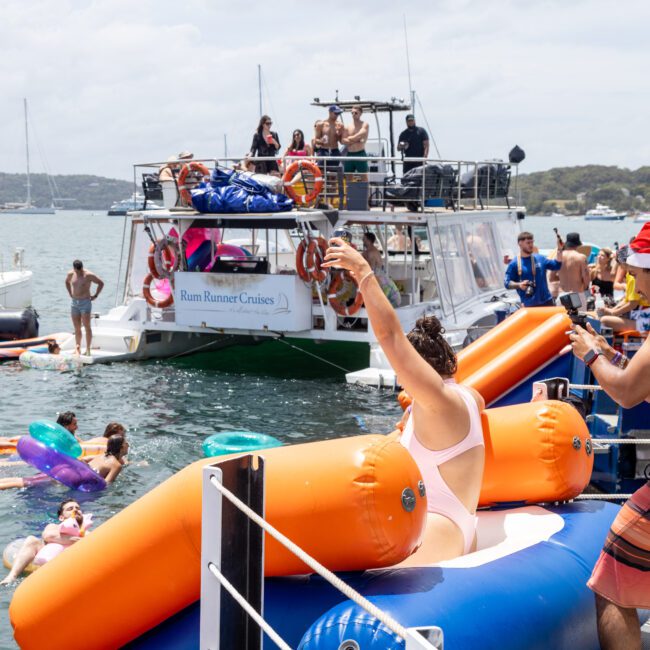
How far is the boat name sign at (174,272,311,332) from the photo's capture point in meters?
15.8

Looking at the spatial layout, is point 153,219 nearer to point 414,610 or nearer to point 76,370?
point 76,370

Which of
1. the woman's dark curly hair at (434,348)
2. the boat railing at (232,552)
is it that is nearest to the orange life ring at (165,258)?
the woman's dark curly hair at (434,348)

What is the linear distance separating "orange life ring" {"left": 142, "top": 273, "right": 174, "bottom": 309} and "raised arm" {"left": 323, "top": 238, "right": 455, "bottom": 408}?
13987 millimetres

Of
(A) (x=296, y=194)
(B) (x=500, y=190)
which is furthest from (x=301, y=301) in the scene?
(B) (x=500, y=190)

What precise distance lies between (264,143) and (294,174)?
8.33 feet

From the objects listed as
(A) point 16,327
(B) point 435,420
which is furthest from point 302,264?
(B) point 435,420

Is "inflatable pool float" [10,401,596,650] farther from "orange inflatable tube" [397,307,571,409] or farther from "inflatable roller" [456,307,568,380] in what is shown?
"inflatable roller" [456,307,568,380]

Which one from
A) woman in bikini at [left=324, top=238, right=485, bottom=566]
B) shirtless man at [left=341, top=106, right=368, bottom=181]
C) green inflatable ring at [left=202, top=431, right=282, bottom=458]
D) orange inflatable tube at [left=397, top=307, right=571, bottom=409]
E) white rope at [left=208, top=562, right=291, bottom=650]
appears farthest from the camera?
shirtless man at [left=341, top=106, right=368, bottom=181]

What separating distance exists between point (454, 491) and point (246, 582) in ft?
3.08

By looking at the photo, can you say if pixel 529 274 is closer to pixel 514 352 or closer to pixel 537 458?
pixel 514 352

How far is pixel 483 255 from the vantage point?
1856 centimetres

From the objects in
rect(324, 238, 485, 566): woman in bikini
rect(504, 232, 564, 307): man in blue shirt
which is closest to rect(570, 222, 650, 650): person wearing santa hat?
rect(324, 238, 485, 566): woman in bikini

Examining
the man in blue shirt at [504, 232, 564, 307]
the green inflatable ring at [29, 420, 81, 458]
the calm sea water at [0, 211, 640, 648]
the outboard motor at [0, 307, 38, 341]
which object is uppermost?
the man in blue shirt at [504, 232, 564, 307]

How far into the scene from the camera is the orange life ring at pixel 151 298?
1742 centimetres
